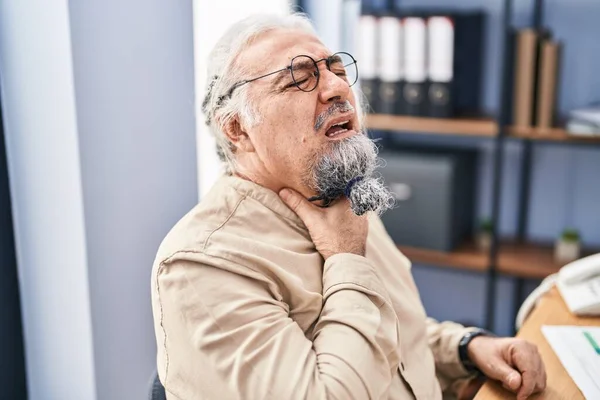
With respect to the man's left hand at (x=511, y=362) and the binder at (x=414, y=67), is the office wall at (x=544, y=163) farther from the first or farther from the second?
the man's left hand at (x=511, y=362)

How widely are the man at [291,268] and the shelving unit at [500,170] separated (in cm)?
Result: 119

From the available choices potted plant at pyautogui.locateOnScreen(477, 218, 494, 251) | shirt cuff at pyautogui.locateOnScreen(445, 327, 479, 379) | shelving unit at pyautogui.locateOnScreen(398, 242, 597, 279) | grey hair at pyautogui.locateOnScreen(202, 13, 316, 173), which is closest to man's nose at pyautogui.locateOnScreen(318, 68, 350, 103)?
grey hair at pyautogui.locateOnScreen(202, 13, 316, 173)

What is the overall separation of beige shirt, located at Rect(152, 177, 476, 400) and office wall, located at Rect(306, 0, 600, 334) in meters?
1.73

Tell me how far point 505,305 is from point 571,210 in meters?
0.49

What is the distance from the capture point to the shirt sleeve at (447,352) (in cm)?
150

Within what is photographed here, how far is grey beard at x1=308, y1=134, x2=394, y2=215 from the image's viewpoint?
127 cm

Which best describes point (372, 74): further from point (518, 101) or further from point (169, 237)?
point (169, 237)

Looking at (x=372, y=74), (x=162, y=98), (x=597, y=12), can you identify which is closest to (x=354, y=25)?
(x=372, y=74)

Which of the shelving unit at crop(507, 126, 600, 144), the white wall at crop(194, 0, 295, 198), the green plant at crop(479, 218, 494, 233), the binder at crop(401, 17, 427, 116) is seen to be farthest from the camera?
the green plant at crop(479, 218, 494, 233)

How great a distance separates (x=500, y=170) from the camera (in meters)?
2.69

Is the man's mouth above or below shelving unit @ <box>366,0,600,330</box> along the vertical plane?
above

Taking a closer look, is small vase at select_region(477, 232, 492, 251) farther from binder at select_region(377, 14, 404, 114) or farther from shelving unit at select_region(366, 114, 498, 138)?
binder at select_region(377, 14, 404, 114)

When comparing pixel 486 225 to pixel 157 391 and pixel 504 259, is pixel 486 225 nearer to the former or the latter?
pixel 504 259

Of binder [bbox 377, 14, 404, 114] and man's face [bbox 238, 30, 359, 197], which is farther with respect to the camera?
binder [bbox 377, 14, 404, 114]
